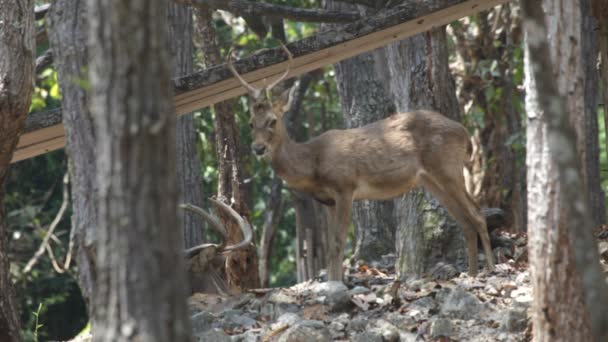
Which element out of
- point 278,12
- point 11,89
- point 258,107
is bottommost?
point 11,89

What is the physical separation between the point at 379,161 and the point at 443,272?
4.82ft

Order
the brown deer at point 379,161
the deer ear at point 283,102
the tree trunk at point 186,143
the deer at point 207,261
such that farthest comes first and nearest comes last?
the tree trunk at point 186,143 → the deer ear at point 283,102 → the brown deer at point 379,161 → the deer at point 207,261

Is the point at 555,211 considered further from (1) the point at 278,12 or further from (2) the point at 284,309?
(1) the point at 278,12

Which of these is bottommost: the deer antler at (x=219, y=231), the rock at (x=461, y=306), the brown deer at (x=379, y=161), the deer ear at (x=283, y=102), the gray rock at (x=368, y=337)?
the gray rock at (x=368, y=337)

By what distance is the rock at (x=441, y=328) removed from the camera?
8109mm

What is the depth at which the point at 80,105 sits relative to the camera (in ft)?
23.4

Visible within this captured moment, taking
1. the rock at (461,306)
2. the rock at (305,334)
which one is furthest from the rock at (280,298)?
the rock at (461,306)

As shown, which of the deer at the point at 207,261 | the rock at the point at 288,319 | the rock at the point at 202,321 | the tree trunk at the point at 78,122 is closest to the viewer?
the tree trunk at the point at 78,122

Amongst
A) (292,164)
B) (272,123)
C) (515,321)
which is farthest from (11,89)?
(515,321)

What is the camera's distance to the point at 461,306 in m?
8.49

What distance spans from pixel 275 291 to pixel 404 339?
1615mm

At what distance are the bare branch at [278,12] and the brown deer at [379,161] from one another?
3.12 ft

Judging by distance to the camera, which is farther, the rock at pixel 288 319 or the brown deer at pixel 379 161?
the brown deer at pixel 379 161

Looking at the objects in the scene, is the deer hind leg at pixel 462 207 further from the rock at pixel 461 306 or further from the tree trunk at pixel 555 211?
the tree trunk at pixel 555 211
